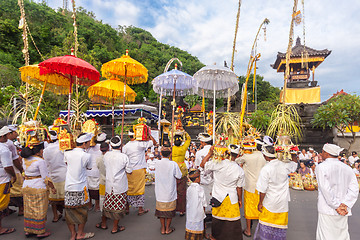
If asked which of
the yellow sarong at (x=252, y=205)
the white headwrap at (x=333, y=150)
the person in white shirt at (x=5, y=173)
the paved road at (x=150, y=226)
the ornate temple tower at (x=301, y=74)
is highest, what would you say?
the ornate temple tower at (x=301, y=74)

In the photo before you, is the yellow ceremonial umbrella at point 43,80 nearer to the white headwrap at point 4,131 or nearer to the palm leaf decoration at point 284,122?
the white headwrap at point 4,131

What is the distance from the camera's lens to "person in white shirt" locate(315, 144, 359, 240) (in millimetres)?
2965

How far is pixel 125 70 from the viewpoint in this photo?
5.30 m

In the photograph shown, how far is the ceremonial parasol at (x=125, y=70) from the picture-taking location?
5075 mm

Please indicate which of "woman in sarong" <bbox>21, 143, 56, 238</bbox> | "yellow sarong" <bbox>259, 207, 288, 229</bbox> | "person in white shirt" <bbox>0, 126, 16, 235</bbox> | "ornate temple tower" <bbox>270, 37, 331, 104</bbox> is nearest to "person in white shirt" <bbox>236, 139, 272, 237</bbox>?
"yellow sarong" <bbox>259, 207, 288, 229</bbox>

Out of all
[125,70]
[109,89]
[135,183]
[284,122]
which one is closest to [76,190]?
[135,183]

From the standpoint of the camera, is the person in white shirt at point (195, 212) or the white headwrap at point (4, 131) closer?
the person in white shirt at point (195, 212)

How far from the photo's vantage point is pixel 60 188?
13.7ft

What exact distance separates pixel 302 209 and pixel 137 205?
13.2ft

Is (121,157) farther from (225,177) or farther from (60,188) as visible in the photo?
(225,177)

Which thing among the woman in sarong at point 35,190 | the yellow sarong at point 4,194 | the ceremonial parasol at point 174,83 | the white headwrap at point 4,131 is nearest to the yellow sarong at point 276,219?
the ceremonial parasol at point 174,83

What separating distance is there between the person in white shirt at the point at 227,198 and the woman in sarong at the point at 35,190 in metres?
2.81

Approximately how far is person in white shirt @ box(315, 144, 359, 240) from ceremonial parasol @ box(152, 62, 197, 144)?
331 cm

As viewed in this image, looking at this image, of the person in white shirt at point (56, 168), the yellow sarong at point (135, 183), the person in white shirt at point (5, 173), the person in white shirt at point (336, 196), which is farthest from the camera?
the yellow sarong at point (135, 183)
